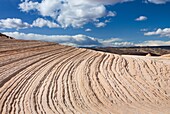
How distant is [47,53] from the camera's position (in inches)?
683

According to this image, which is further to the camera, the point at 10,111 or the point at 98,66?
the point at 98,66

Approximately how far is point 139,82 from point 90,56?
4862 millimetres

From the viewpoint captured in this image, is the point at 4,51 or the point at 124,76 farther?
the point at 4,51

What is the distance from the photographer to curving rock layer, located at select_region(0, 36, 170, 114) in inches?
382

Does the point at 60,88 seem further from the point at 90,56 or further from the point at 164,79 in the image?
the point at 90,56

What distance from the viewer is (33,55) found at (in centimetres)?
1639

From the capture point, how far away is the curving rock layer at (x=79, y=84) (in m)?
9.70

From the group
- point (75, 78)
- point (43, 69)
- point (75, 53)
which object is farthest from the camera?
point (75, 53)

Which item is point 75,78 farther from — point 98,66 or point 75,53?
point 75,53

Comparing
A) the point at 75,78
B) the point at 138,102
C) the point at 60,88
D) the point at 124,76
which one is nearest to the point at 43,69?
the point at 75,78

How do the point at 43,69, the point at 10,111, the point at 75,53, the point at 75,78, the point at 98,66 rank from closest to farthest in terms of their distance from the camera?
the point at 10,111 < the point at 75,78 < the point at 43,69 < the point at 98,66 < the point at 75,53

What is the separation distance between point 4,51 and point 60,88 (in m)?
6.20

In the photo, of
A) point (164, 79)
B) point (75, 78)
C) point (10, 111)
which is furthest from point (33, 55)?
point (10, 111)

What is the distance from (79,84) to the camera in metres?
11.8
